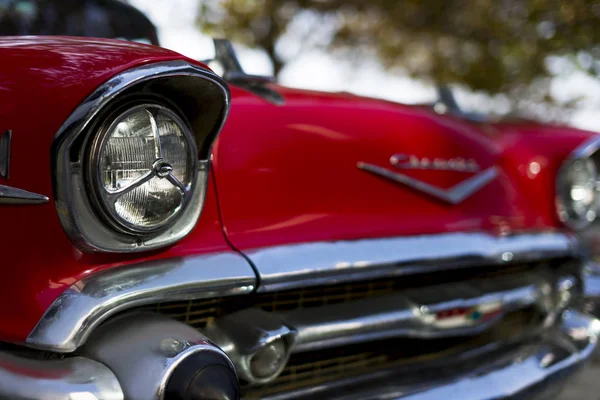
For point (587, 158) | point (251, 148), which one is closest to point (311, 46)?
point (587, 158)

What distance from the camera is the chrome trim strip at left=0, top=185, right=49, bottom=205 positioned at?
1.11 m

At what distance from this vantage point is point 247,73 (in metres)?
1.71

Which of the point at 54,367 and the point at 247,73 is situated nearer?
the point at 54,367

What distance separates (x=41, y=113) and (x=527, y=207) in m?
1.59

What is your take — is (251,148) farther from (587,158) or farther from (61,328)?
(587,158)

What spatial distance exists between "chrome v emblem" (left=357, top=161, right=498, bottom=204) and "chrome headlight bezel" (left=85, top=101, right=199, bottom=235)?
1.93 feet

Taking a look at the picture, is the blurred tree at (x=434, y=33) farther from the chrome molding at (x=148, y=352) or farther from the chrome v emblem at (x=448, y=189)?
the chrome molding at (x=148, y=352)

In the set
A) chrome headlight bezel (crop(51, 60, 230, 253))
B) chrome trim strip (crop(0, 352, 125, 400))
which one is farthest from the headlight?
chrome trim strip (crop(0, 352, 125, 400))

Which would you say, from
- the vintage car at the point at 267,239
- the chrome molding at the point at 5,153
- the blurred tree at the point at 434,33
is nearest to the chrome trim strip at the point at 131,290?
the vintage car at the point at 267,239

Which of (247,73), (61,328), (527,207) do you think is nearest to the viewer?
(61,328)

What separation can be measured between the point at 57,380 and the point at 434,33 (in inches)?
444

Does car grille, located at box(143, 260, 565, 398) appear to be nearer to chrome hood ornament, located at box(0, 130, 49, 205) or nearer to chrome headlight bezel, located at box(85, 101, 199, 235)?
chrome headlight bezel, located at box(85, 101, 199, 235)

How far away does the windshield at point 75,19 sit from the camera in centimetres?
205

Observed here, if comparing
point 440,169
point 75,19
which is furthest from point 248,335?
point 75,19
